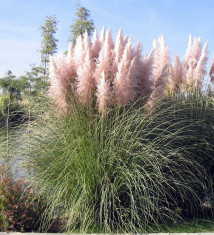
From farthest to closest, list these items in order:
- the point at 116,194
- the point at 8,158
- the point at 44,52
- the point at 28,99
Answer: the point at 44,52
the point at 28,99
the point at 8,158
the point at 116,194

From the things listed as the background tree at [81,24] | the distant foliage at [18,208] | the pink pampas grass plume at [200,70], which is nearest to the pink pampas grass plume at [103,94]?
the distant foliage at [18,208]

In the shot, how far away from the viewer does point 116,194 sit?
3.77 m

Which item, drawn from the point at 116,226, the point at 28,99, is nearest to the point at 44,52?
the point at 28,99

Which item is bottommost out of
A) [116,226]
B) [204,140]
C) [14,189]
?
[116,226]

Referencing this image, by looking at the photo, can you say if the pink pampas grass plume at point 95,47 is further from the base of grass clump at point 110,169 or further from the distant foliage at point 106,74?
the base of grass clump at point 110,169

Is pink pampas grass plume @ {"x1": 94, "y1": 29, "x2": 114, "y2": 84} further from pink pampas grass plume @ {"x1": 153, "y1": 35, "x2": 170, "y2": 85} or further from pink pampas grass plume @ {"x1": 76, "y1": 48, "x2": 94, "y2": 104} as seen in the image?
pink pampas grass plume @ {"x1": 153, "y1": 35, "x2": 170, "y2": 85}

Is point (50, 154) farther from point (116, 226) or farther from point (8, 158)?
point (116, 226)

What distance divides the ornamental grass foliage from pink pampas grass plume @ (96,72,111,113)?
13mm

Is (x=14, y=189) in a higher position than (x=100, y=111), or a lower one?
lower

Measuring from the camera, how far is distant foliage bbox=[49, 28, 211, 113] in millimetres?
4102

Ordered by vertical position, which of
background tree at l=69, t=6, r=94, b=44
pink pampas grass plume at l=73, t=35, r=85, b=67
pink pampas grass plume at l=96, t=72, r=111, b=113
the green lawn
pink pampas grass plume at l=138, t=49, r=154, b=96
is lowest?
the green lawn

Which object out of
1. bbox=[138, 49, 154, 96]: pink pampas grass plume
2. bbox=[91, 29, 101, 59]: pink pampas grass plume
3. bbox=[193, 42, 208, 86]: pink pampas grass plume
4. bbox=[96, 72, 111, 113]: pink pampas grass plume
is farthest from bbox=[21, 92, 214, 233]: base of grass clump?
bbox=[193, 42, 208, 86]: pink pampas grass plume

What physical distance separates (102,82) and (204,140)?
1569 millimetres

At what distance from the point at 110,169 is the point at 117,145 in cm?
28
